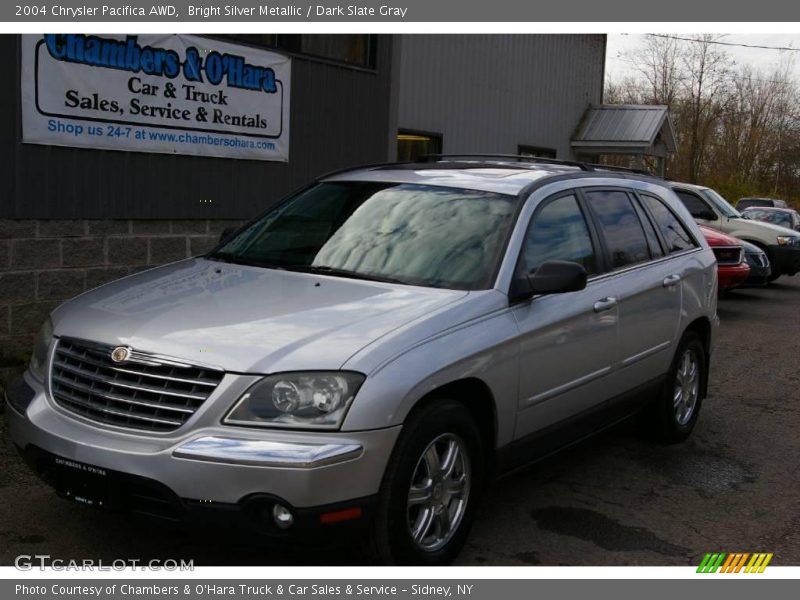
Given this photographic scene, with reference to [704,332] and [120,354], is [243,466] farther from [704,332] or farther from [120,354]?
[704,332]

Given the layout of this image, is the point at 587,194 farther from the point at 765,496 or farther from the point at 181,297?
the point at 181,297

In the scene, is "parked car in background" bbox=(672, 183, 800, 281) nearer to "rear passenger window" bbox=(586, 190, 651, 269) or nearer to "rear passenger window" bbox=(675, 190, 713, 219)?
"rear passenger window" bbox=(675, 190, 713, 219)

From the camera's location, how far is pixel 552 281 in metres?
4.54

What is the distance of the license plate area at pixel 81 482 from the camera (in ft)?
12.2

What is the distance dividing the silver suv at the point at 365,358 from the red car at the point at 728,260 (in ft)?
25.3

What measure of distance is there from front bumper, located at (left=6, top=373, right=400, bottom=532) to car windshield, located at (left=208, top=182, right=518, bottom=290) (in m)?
1.18

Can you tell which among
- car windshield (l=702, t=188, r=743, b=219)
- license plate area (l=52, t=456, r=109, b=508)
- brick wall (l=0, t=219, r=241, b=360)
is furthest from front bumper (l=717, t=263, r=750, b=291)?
license plate area (l=52, t=456, r=109, b=508)

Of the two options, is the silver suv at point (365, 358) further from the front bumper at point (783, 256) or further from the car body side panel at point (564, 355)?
the front bumper at point (783, 256)

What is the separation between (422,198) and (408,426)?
5.76 ft

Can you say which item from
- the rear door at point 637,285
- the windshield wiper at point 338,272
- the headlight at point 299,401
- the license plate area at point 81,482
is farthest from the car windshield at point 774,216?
the license plate area at point 81,482

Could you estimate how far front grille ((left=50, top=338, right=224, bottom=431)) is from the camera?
368 centimetres

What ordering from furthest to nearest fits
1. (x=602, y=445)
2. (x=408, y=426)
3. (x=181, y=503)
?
(x=602, y=445), (x=408, y=426), (x=181, y=503)

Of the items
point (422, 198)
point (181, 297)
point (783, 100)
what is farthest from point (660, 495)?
point (783, 100)

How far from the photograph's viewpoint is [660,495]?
5.45 m
